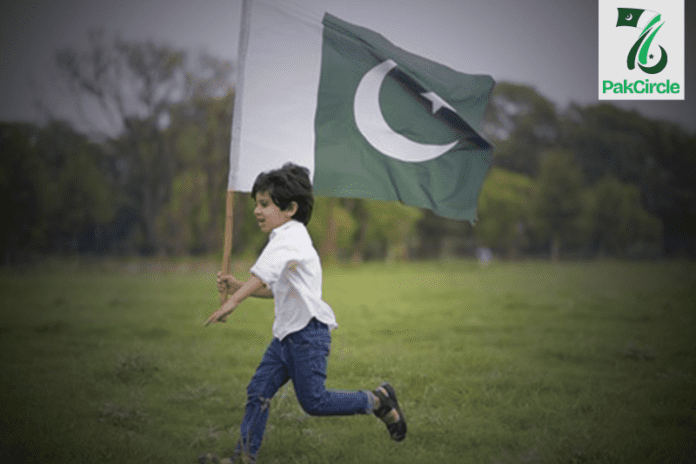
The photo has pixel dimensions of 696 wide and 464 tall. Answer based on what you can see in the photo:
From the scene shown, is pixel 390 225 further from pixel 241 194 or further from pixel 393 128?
pixel 393 128

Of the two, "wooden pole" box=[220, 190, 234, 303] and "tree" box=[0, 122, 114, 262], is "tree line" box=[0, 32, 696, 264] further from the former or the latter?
"wooden pole" box=[220, 190, 234, 303]

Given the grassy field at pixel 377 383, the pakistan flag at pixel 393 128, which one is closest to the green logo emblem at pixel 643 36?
the grassy field at pixel 377 383

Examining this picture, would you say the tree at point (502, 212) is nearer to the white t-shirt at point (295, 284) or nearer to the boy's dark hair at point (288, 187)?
the boy's dark hair at point (288, 187)

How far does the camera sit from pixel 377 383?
262 inches

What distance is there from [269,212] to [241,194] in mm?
32587

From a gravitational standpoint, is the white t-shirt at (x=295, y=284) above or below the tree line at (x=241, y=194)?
below

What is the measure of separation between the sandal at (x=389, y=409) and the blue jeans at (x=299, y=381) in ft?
0.61

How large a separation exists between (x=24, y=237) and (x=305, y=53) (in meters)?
32.1

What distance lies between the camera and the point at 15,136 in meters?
32.0

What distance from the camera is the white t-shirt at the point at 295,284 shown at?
3646 millimetres

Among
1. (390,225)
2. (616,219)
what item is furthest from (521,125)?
(390,225)

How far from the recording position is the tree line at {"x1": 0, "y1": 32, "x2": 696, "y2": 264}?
1398 inches

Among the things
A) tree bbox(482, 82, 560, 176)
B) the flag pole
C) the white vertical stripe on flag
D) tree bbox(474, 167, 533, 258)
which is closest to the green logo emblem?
the white vertical stripe on flag

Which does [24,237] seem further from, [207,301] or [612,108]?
[612,108]
